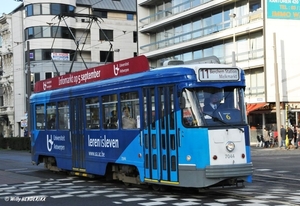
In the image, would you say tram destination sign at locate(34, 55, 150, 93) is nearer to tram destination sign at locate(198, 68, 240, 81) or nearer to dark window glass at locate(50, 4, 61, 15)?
tram destination sign at locate(198, 68, 240, 81)

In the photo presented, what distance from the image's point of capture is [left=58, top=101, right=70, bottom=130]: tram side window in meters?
16.1

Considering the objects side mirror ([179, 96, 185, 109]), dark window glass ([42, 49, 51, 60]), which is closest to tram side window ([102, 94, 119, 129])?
side mirror ([179, 96, 185, 109])

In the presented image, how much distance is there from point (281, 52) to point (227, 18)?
18.9 ft

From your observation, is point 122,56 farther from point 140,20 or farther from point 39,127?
point 39,127

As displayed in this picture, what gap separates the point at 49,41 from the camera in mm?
60156

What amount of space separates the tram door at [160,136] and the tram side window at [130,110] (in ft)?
1.40

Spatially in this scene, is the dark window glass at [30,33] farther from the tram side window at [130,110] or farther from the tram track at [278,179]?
the tram side window at [130,110]

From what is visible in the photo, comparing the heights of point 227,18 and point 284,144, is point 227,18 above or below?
above

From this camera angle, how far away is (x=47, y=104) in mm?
17719

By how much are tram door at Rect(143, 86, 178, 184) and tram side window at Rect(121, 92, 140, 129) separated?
428 mm

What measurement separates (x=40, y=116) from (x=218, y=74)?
29.4ft

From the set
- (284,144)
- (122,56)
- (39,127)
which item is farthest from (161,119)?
(122,56)

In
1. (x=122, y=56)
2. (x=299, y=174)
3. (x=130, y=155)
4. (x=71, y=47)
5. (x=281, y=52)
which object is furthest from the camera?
(x=122, y=56)

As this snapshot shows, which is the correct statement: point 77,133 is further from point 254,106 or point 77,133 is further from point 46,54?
point 46,54
